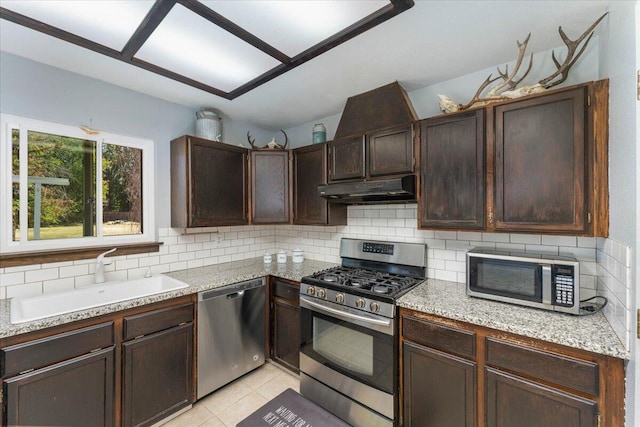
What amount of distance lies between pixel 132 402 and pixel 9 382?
0.65 metres

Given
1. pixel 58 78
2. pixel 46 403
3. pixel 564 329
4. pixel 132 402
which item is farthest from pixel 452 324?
pixel 58 78

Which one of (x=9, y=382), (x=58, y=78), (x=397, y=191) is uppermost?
(x=58, y=78)

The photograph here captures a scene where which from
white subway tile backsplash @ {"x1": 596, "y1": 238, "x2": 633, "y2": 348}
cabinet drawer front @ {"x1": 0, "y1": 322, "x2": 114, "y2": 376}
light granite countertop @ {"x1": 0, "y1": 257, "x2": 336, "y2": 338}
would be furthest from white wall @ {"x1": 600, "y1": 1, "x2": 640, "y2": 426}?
cabinet drawer front @ {"x1": 0, "y1": 322, "x2": 114, "y2": 376}

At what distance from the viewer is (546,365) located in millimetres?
1317

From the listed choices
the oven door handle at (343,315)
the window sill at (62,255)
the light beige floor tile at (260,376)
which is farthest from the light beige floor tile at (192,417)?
the window sill at (62,255)

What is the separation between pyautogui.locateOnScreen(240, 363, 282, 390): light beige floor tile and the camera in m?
2.40

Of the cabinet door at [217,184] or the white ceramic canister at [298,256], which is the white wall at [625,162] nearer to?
the white ceramic canister at [298,256]

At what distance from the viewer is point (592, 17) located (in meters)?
1.47

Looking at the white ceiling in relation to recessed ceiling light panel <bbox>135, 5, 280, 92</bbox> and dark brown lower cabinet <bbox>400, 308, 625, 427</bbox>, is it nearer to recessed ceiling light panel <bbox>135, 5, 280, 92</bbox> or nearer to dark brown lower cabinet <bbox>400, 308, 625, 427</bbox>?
recessed ceiling light panel <bbox>135, 5, 280, 92</bbox>

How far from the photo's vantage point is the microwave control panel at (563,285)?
1466 millimetres

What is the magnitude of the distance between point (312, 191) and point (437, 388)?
1.88 metres

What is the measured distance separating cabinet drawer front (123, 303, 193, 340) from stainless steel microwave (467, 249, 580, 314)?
2.05 m

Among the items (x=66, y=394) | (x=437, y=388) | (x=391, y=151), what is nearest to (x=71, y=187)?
(x=66, y=394)

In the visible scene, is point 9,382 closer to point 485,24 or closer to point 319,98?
point 319,98
